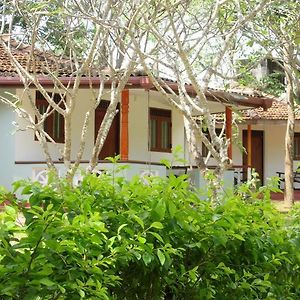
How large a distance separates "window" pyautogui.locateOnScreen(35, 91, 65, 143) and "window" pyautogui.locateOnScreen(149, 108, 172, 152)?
9.27 feet

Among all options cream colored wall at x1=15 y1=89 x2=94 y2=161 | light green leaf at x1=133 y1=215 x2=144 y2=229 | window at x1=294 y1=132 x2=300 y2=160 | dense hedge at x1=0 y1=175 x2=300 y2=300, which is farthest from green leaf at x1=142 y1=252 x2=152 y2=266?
window at x1=294 y1=132 x2=300 y2=160

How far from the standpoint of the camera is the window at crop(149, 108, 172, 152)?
1916 centimetres

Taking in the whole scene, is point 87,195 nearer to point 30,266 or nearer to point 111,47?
point 30,266

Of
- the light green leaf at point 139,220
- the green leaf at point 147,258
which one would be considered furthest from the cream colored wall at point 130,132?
the green leaf at point 147,258

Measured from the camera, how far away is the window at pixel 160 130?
1916 centimetres

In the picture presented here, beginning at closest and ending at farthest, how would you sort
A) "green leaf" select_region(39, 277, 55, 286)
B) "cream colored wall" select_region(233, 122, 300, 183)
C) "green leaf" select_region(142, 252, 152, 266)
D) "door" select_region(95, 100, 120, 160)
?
"green leaf" select_region(39, 277, 55, 286), "green leaf" select_region(142, 252, 152, 266), "door" select_region(95, 100, 120, 160), "cream colored wall" select_region(233, 122, 300, 183)

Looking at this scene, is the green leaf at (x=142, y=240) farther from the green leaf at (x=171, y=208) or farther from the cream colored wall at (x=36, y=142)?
the cream colored wall at (x=36, y=142)

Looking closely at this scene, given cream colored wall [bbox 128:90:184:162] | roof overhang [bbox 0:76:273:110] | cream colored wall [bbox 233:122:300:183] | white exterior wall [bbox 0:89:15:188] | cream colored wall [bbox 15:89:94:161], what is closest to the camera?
roof overhang [bbox 0:76:273:110]

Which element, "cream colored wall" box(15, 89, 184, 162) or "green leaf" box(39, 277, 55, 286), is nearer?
"green leaf" box(39, 277, 55, 286)

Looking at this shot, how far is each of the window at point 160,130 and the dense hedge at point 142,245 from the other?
1513cm

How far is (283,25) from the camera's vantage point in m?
11.9

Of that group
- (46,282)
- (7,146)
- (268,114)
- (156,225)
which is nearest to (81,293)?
(46,282)

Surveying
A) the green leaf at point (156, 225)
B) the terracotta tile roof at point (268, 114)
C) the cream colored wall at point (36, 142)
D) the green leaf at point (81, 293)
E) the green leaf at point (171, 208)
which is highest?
the terracotta tile roof at point (268, 114)

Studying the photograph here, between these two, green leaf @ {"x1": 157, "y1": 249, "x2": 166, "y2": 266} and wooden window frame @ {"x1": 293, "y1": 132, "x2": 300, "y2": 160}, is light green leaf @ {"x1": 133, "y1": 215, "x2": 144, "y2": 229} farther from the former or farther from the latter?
wooden window frame @ {"x1": 293, "y1": 132, "x2": 300, "y2": 160}
